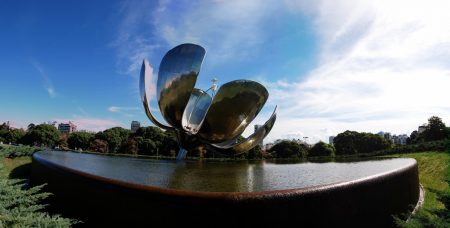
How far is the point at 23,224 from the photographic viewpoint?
245 cm

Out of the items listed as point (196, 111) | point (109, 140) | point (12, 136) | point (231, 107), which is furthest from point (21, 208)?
point (12, 136)

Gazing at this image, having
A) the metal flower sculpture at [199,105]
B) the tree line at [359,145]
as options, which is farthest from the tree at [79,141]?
the metal flower sculpture at [199,105]

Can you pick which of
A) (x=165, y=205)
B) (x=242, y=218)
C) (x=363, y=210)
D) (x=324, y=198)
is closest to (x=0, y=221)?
(x=165, y=205)

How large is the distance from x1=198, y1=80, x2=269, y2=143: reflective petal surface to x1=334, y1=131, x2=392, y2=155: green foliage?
116ft

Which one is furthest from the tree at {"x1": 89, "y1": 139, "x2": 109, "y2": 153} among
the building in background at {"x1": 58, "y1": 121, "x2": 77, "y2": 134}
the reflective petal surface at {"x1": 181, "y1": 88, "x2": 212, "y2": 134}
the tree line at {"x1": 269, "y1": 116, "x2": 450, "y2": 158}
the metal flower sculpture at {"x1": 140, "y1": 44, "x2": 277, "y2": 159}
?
the building in background at {"x1": 58, "y1": 121, "x2": 77, "y2": 134}

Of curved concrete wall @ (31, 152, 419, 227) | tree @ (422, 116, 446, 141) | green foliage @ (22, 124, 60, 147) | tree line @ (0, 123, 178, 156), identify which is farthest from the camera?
green foliage @ (22, 124, 60, 147)

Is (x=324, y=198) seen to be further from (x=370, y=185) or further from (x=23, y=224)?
(x=23, y=224)

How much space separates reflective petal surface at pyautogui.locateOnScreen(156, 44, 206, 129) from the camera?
31.4ft

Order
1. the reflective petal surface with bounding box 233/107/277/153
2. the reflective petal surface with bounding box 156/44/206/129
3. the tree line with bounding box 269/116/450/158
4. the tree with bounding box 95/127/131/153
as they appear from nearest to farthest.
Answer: the reflective petal surface with bounding box 156/44/206/129
the reflective petal surface with bounding box 233/107/277/153
the tree line with bounding box 269/116/450/158
the tree with bounding box 95/127/131/153

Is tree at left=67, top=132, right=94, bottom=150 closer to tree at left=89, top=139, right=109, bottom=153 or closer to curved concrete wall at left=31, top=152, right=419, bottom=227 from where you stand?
tree at left=89, top=139, right=109, bottom=153

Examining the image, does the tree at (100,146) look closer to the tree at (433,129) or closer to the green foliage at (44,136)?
the green foliage at (44,136)

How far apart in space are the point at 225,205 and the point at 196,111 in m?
7.94

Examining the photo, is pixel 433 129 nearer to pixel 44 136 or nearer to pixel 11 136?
pixel 44 136

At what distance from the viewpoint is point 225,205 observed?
13.7 feet
